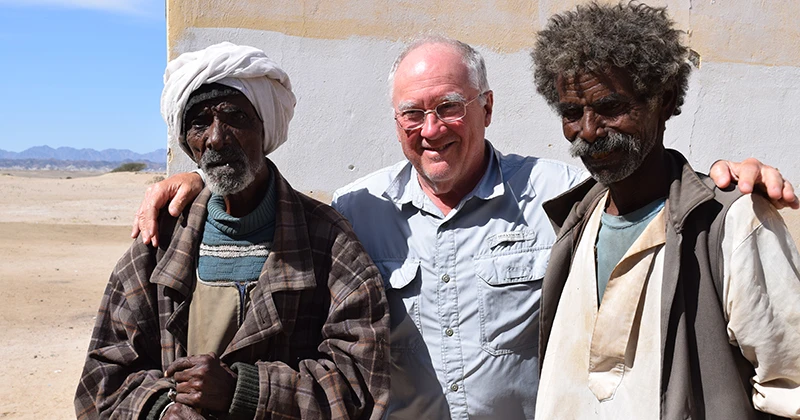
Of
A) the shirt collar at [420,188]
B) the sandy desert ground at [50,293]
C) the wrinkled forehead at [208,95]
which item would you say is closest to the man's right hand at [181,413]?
the wrinkled forehead at [208,95]

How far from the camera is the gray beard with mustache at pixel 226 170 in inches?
96.2

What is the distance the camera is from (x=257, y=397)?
7.44ft

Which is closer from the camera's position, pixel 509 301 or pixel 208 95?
pixel 208 95

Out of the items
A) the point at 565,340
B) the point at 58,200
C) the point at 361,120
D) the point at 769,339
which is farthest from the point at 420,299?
the point at 58,200

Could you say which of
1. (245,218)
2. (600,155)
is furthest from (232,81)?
(600,155)

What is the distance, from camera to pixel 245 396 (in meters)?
2.26

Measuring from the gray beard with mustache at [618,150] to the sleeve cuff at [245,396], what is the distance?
3.70ft

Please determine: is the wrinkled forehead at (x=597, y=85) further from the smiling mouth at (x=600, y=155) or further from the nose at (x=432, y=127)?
the nose at (x=432, y=127)

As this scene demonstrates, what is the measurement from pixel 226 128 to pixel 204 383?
2.57 feet

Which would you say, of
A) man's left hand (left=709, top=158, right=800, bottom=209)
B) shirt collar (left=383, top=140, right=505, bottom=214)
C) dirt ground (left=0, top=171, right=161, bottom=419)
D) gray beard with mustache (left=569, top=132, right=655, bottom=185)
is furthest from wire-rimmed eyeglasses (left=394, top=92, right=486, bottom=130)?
dirt ground (left=0, top=171, right=161, bottom=419)

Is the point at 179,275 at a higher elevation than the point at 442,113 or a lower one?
lower

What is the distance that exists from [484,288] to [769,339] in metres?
1.02

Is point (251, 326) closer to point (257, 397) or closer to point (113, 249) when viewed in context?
point (257, 397)

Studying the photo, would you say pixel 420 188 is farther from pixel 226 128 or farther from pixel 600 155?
pixel 600 155
